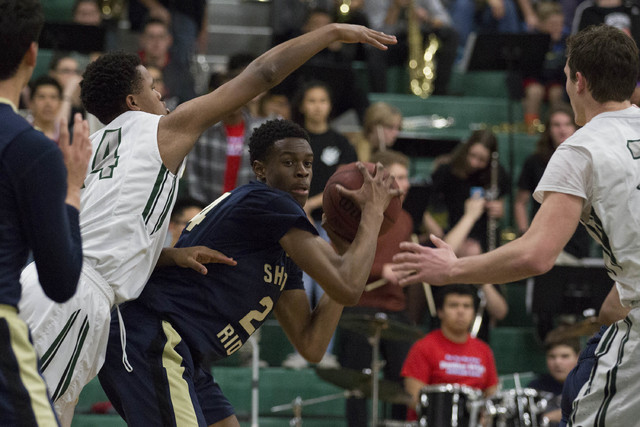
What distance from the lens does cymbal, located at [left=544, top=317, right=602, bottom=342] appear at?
7355 millimetres

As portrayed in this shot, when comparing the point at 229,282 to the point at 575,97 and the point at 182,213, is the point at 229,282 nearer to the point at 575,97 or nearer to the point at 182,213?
the point at 575,97

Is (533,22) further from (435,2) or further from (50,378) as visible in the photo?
(50,378)

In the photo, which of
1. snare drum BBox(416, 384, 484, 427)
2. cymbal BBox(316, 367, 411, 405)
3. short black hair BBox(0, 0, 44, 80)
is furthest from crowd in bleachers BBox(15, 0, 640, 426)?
short black hair BBox(0, 0, 44, 80)

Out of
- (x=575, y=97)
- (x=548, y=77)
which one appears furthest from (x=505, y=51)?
(x=575, y=97)

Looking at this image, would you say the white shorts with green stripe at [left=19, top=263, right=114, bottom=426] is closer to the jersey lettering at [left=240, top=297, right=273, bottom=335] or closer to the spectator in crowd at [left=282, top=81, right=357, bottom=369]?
the jersey lettering at [left=240, top=297, right=273, bottom=335]

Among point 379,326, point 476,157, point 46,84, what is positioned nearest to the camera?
point 379,326

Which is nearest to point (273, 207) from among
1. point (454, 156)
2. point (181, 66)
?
point (454, 156)

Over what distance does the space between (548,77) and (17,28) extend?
31.4ft

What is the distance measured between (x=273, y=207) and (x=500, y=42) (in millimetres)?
7275

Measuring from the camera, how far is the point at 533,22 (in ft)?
41.4

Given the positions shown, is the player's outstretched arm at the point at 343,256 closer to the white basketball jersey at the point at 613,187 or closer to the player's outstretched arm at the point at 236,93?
the player's outstretched arm at the point at 236,93

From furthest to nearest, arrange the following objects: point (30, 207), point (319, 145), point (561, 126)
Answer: point (561, 126)
point (319, 145)
point (30, 207)

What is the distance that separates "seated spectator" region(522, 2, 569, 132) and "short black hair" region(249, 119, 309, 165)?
22.7ft

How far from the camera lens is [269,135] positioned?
13.5 ft
